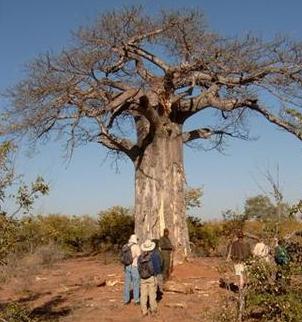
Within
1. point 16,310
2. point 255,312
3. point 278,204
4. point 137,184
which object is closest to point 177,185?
point 137,184

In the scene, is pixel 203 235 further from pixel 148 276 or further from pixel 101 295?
pixel 148 276

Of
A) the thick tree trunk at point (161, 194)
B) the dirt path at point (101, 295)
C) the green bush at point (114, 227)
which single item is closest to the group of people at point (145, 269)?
the dirt path at point (101, 295)

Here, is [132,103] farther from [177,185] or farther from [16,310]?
[16,310]

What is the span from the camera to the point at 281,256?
8.35 m

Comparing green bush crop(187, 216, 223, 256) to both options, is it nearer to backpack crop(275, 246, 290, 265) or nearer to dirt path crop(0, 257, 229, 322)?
dirt path crop(0, 257, 229, 322)

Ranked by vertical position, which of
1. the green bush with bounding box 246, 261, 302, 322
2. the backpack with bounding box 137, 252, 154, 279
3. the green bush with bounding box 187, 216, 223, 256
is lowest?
the green bush with bounding box 246, 261, 302, 322

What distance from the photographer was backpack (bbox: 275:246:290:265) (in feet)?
27.2

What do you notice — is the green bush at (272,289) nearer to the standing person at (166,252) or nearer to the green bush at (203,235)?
the standing person at (166,252)

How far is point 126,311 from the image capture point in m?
12.0

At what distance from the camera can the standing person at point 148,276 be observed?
38.0 ft

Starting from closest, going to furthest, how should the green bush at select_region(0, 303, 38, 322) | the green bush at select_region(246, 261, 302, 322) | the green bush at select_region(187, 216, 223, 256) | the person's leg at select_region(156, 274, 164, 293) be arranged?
the green bush at select_region(0, 303, 38, 322)
the green bush at select_region(246, 261, 302, 322)
the person's leg at select_region(156, 274, 164, 293)
the green bush at select_region(187, 216, 223, 256)

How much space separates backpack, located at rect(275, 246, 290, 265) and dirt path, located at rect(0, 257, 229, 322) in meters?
1.16

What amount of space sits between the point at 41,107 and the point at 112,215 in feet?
34.9

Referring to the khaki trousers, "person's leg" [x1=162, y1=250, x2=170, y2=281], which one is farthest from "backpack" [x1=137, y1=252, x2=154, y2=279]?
"person's leg" [x1=162, y1=250, x2=170, y2=281]
